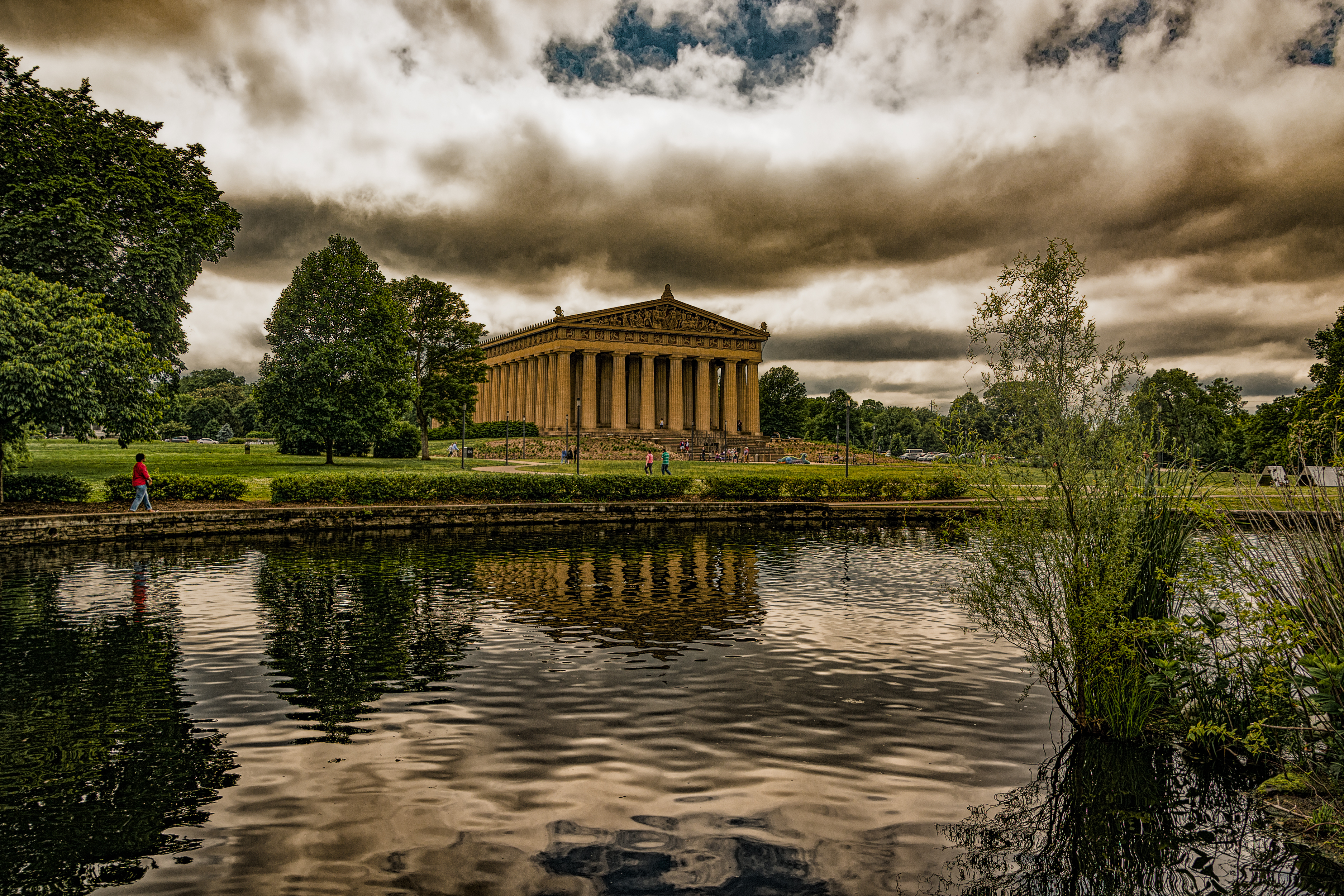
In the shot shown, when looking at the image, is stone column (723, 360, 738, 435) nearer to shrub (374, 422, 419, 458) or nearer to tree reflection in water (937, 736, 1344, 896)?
shrub (374, 422, 419, 458)

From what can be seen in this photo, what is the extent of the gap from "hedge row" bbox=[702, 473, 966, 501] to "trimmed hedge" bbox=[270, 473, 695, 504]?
1.62 meters

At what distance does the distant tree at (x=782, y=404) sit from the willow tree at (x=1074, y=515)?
99.5 m

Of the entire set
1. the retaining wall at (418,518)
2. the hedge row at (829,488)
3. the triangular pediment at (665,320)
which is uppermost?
the triangular pediment at (665,320)

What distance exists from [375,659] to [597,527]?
640 inches

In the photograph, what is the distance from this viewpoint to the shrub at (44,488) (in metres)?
22.8

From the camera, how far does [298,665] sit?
949 cm

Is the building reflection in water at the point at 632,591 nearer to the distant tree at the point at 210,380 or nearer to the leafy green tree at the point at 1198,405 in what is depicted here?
the leafy green tree at the point at 1198,405

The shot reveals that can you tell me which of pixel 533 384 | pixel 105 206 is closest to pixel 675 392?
pixel 533 384

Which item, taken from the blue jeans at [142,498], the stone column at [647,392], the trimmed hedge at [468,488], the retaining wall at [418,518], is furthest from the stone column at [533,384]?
the blue jeans at [142,498]

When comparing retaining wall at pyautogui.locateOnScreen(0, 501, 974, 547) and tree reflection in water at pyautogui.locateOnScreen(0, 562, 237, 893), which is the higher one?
retaining wall at pyautogui.locateOnScreen(0, 501, 974, 547)

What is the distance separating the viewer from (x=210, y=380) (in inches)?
5871

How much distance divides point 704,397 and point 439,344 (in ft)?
128

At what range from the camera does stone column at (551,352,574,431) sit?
78812mm

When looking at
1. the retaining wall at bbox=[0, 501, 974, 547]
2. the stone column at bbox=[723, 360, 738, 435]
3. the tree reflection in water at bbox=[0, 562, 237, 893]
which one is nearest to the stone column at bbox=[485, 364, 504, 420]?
the stone column at bbox=[723, 360, 738, 435]
